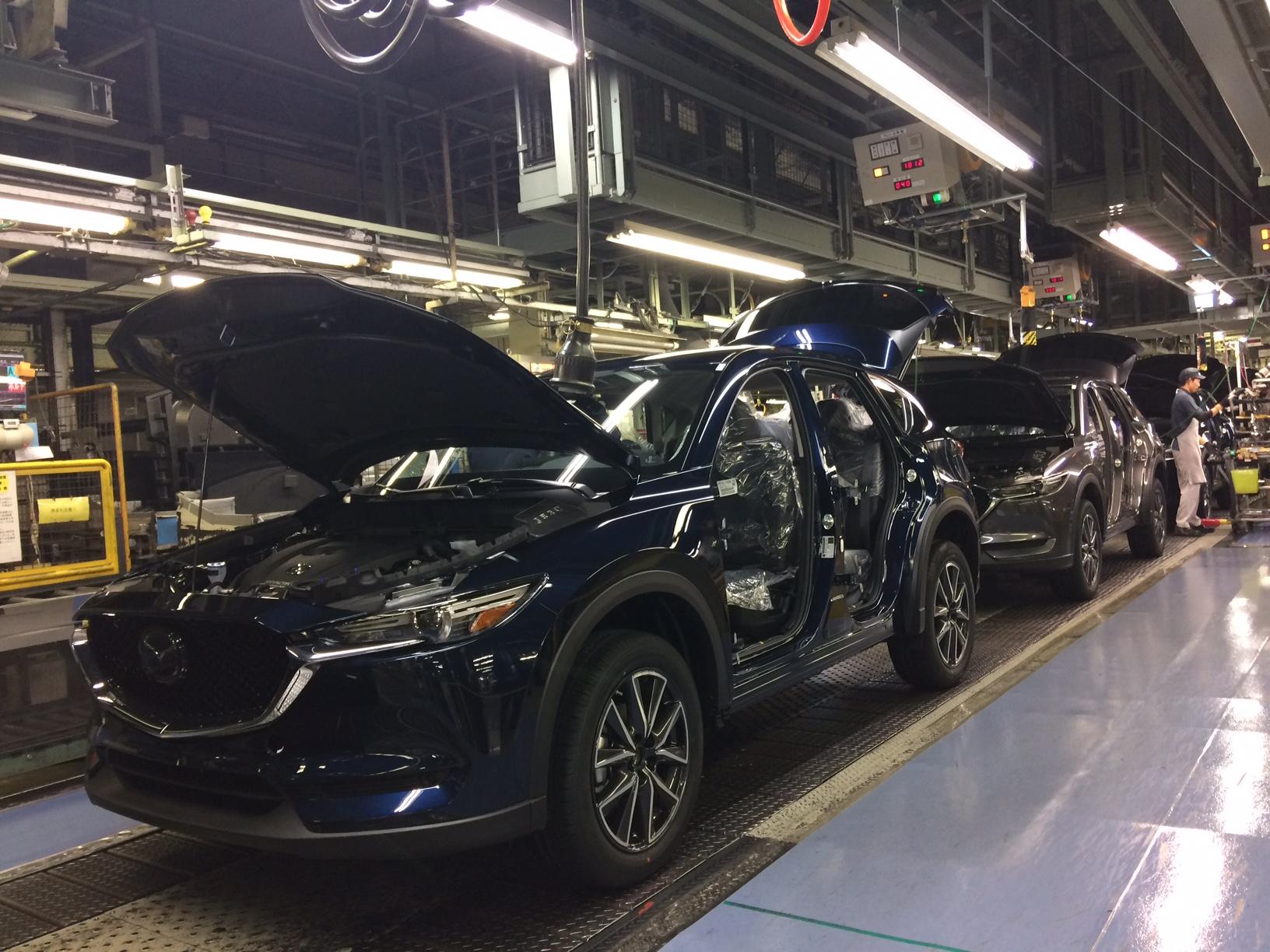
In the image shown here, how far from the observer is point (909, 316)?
5301 millimetres

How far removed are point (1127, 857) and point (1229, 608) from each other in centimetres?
400

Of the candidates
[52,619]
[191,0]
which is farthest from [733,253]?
[52,619]

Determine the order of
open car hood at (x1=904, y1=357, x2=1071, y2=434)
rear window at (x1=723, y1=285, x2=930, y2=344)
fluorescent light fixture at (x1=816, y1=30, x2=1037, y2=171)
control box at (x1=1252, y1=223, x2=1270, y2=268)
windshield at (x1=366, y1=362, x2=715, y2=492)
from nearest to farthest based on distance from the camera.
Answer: windshield at (x1=366, y1=362, x2=715, y2=492)
rear window at (x1=723, y1=285, x2=930, y2=344)
fluorescent light fixture at (x1=816, y1=30, x2=1037, y2=171)
open car hood at (x1=904, y1=357, x2=1071, y2=434)
control box at (x1=1252, y1=223, x2=1270, y2=268)

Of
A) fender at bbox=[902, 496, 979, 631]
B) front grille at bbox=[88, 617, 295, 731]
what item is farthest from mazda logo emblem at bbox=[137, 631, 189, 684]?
fender at bbox=[902, 496, 979, 631]

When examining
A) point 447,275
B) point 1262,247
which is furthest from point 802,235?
point 1262,247

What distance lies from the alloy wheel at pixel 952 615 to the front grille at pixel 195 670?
10.0ft

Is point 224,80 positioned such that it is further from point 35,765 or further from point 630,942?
point 630,942

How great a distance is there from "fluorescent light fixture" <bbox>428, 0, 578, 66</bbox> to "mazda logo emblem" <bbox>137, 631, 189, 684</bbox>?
338 cm

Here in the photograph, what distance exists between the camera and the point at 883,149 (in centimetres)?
924

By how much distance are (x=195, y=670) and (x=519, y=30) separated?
13.1 feet

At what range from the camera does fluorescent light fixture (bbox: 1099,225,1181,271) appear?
11.6 m

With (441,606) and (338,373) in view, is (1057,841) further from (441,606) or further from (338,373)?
(338,373)

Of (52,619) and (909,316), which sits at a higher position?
(909,316)

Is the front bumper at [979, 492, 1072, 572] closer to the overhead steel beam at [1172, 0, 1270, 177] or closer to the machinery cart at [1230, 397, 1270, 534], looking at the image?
the overhead steel beam at [1172, 0, 1270, 177]
